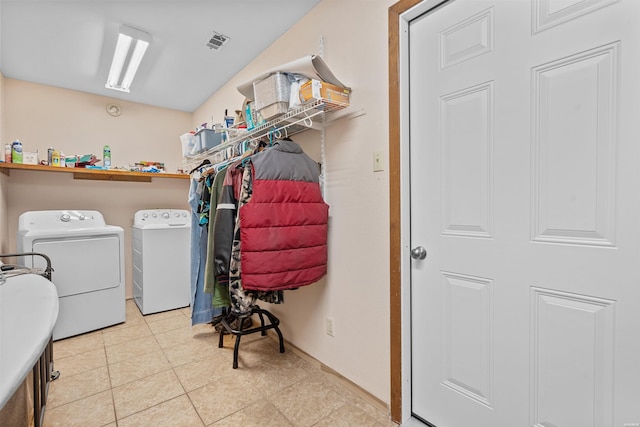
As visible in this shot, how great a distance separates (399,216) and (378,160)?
0.33m

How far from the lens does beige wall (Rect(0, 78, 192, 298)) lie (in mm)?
3059

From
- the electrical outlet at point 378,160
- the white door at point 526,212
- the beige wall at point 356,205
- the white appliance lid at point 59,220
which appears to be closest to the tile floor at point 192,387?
the beige wall at point 356,205

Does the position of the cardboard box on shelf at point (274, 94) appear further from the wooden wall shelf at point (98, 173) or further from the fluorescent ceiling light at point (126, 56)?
the wooden wall shelf at point (98, 173)

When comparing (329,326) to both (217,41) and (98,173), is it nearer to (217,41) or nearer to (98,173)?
(217,41)

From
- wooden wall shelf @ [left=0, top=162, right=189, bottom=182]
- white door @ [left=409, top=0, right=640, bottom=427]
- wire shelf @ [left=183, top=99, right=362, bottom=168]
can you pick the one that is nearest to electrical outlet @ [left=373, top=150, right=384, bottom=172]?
white door @ [left=409, top=0, right=640, bottom=427]

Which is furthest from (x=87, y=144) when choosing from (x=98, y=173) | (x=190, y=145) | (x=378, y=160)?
(x=378, y=160)

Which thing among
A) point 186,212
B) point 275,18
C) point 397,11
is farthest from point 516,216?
point 186,212

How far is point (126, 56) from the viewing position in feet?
8.34

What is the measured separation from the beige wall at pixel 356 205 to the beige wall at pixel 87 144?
2.65 metres

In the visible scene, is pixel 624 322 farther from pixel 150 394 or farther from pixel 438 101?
pixel 150 394

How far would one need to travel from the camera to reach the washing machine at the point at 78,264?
259 cm

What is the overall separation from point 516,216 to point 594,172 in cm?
27

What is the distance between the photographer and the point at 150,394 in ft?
5.88

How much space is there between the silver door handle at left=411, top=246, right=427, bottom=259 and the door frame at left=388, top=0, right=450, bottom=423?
0.03 metres
